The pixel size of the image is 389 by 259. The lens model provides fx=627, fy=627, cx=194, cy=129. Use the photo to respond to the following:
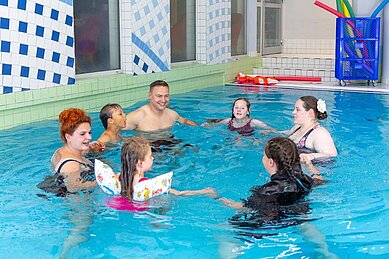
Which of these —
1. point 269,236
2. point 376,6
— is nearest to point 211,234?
point 269,236

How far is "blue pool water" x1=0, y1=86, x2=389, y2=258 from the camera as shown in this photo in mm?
3854

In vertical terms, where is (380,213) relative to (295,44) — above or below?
below

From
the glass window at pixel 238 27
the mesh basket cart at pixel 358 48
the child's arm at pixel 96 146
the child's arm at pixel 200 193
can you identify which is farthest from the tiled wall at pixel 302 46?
the child's arm at pixel 200 193

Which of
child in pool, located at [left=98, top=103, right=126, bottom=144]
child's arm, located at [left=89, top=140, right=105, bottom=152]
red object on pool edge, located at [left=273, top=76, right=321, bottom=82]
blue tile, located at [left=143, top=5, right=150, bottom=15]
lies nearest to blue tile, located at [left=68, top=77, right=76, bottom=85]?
blue tile, located at [left=143, top=5, right=150, bottom=15]

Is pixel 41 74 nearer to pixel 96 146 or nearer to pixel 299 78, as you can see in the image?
pixel 96 146

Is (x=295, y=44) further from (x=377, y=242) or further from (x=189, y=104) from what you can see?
(x=377, y=242)

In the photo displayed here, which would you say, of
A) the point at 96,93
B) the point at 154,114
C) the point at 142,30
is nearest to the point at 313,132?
the point at 154,114

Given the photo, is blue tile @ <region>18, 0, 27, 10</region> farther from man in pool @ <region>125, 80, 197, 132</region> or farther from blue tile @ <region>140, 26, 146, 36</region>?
blue tile @ <region>140, 26, 146, 36</region>

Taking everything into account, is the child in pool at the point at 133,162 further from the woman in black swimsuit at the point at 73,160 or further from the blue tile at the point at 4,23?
the blue tile at the point at 4,23

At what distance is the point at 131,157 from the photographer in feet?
13.3

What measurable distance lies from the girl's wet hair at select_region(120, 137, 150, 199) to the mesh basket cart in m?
8.54

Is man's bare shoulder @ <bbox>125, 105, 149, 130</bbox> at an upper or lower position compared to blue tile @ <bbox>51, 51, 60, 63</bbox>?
lower

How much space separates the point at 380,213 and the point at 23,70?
496 centimetres

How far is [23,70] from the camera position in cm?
778
